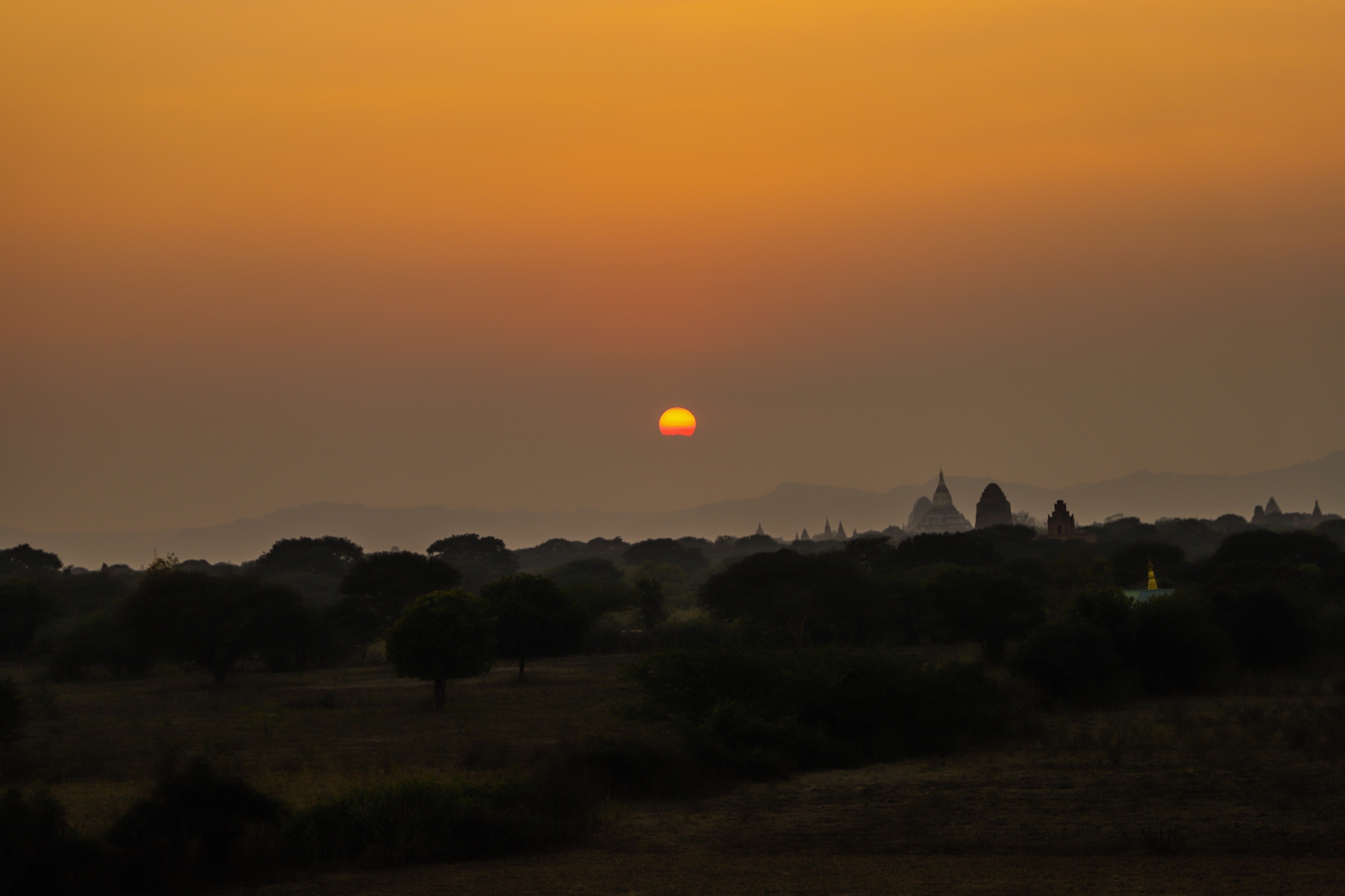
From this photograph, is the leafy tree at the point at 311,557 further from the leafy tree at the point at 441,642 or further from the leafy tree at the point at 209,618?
the leafy tree at the point at 441,642

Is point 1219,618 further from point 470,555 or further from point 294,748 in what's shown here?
point 470,555

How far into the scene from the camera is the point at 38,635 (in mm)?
77812

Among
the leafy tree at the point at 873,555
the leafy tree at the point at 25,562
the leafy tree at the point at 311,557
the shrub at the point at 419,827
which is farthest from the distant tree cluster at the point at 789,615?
the leafy tree at the point at 25,562

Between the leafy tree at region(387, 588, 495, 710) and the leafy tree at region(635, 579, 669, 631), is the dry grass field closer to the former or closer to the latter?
the leafy tree at region(387, 588, 495, 710)

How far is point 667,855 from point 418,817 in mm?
3966

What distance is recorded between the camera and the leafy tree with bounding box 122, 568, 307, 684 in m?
60.8

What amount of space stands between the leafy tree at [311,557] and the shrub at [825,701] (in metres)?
116

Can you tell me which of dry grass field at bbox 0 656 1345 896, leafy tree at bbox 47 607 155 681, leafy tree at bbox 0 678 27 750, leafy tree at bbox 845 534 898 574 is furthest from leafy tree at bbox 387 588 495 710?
leafy tree at bbox 845 534 898 574

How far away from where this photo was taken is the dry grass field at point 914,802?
55.1ft

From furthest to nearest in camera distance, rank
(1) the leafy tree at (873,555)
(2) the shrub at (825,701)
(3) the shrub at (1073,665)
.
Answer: (1) the leafy tree at (873,555) < (3) the shrub at (1073,665) < (2) the shrub at (825,701)

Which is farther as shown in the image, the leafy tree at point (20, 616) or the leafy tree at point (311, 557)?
the leafy tree at point (311, 557)

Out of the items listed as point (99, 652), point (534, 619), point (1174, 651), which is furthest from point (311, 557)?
point (1174, 651)

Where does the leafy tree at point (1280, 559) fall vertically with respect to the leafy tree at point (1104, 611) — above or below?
above

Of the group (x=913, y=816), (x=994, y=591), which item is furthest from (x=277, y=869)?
(x=994, y=591)
